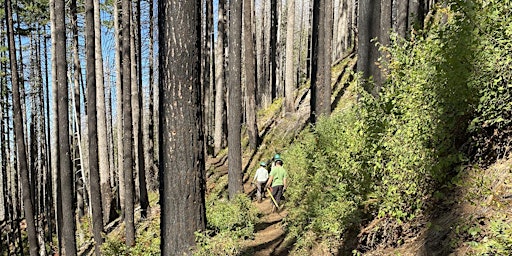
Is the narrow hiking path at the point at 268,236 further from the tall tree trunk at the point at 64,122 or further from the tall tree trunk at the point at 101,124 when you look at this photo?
the tall tree trunk at the point at 101,124

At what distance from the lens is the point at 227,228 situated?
23.8 feet

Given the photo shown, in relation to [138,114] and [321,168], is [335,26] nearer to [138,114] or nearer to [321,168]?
[138,114]

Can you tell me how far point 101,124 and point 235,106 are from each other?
7.04 metres

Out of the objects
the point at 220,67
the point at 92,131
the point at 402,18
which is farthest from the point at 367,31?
the point at 220,67

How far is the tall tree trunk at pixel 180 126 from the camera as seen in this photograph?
15.5ft

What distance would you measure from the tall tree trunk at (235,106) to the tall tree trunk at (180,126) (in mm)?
6542

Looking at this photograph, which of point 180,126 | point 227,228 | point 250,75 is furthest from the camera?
point 250,75

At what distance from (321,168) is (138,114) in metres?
11.3

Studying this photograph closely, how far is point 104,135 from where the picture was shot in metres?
16.2

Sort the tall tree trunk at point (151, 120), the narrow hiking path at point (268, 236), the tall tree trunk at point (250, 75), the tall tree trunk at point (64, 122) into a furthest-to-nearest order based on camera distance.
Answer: the tall tree trunk at point (151, 120)
the tall tree trunk at point (250, 75)
the tall tree trunk at point (64, 122)
the narrow hiking path at point (268, 236)

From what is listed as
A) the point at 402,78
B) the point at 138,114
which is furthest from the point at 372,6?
the point at 138,114

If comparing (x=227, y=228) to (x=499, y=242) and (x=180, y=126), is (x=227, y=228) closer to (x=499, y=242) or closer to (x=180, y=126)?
(x=180, y=126)

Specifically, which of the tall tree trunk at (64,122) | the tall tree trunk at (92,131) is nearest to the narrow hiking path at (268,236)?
the tall tree trunk at (92,131)

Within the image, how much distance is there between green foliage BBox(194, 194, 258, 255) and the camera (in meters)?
5.05
